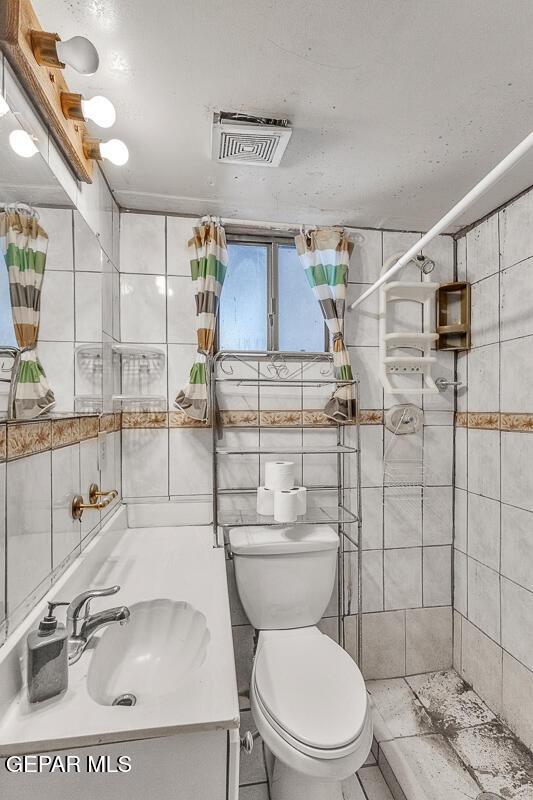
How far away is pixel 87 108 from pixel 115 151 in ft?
0.52

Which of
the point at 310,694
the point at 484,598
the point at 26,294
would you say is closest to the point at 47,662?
the point at 26,294

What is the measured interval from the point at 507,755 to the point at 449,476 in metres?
1.09

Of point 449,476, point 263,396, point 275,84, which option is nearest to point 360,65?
point 275,84

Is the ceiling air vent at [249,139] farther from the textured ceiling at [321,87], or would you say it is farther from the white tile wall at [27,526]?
the white tile wall at [27,526]

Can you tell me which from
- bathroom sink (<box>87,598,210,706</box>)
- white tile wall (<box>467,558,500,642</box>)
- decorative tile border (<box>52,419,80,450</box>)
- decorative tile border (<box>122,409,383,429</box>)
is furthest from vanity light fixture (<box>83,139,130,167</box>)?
white tile wall (<box>467,558,500,642</box>)

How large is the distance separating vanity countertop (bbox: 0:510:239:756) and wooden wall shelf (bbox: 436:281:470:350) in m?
1.52

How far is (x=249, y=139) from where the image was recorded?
4.44 feet

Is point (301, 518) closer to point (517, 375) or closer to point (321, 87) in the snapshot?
point (517, 375)

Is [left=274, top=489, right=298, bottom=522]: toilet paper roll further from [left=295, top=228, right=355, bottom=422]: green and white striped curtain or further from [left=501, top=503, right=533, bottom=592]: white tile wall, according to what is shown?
[left=501, top=503, right=533, bottom=592]: white tile wall

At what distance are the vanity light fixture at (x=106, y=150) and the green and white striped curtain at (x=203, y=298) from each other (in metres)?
0.58

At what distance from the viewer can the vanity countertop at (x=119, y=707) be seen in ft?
2.34

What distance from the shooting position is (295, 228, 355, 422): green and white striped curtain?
192 cm

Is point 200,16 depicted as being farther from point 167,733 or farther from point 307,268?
point 167,733

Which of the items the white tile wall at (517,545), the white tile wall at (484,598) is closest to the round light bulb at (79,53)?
the white tile wall at (517,545)
